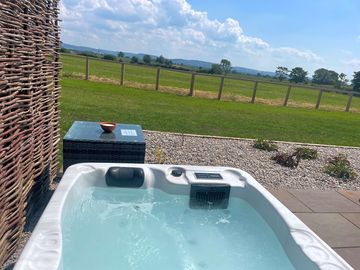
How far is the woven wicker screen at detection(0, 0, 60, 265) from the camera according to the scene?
2.19 meters

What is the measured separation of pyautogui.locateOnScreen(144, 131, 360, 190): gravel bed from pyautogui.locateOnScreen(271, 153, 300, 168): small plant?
0.08 meters

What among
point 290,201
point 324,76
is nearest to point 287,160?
point 290,201

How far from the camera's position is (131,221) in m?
3.20

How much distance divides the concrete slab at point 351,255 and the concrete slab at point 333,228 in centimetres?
7

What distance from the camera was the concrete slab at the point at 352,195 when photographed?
163 inches

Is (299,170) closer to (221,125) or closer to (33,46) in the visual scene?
(221,125)

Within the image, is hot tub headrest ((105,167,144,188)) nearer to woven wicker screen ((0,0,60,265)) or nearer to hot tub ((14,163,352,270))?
hot tub ((14,163,352,270))

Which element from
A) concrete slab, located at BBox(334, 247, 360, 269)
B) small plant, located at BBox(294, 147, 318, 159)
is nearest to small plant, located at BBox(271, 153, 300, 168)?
small plant, located at BBox(294, 147, 318, 159)

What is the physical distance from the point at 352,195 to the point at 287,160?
1.16 meters

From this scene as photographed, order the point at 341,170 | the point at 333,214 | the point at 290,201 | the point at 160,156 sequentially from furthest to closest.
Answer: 1. the point at 341,170
2. the point at 160,156
3. the point at 290,201
4. the point at 333,214

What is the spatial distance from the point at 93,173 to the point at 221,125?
4.95m

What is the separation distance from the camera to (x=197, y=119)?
820 cm

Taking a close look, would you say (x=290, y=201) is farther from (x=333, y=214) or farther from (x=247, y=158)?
(x=247, y=158)

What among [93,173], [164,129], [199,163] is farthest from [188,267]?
[164,129]
